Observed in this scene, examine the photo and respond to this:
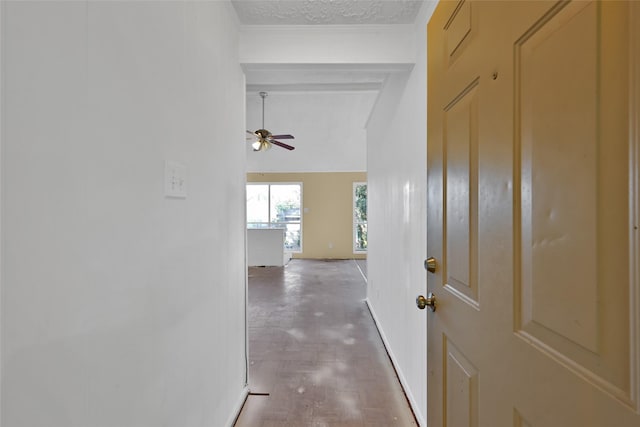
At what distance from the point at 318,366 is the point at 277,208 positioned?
6.22 metres

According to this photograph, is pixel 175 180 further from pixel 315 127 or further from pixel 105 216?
pixel 315 127

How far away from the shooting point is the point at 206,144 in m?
1.38

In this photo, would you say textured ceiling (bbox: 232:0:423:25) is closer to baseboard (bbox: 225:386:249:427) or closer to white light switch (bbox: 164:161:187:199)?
white light switch (bbox: 164:161:187:199)

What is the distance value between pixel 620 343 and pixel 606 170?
0.86 ft

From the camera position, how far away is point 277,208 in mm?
8344

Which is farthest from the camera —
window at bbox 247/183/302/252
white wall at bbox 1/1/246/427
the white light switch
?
window at bbox 247/183/302/252

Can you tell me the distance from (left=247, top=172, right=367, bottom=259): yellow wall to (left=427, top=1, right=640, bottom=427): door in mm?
7212

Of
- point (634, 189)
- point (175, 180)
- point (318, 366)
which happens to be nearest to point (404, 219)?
point (318, 366)

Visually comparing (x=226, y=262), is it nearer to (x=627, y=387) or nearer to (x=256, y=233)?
(x=627, y=387)

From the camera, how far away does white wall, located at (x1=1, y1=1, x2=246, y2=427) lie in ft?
1.78

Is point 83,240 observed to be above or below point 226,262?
above

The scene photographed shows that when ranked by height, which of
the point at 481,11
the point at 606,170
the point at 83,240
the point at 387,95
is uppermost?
the point at 387,95

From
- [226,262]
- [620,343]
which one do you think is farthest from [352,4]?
[620,343]

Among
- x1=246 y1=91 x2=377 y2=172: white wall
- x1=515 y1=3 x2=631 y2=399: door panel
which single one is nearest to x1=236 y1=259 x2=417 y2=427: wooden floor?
x1=515 y1=3 x2=631 y2=399: door panel
